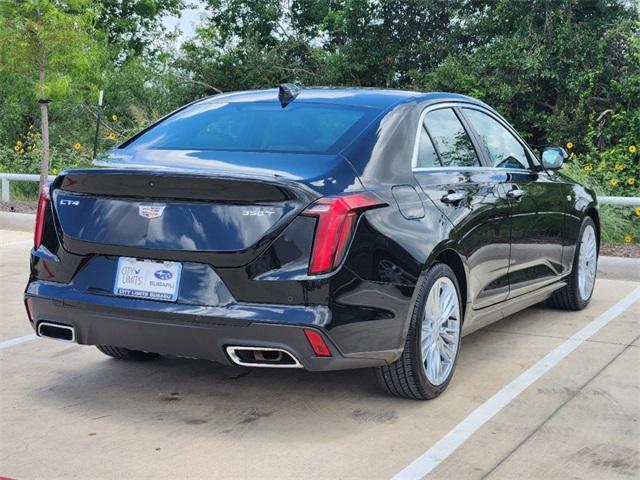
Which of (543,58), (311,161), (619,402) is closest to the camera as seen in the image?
(311,161)

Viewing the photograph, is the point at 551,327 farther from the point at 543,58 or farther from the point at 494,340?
the point at 543,58

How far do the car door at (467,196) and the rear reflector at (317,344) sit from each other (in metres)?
1.12

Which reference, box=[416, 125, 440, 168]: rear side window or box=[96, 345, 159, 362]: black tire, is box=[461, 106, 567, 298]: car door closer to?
box=[416, 125, 440, 168]: rear side window

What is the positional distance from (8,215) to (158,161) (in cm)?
860

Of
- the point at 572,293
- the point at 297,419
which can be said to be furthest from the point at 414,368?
the point at 572,293

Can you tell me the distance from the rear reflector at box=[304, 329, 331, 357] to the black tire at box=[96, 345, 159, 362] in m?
1.73

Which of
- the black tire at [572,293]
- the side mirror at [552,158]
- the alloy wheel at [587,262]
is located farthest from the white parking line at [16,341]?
the alloy wheel at [587,262]

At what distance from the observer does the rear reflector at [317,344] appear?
157 inches

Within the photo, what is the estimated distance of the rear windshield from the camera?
467cm

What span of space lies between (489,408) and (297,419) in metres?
0.98

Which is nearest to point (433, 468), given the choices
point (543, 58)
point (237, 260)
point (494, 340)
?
point (237, 260)

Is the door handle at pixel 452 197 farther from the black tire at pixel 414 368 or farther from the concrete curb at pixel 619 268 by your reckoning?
the concrete curb at pixel 619 268

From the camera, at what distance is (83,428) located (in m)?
4.31

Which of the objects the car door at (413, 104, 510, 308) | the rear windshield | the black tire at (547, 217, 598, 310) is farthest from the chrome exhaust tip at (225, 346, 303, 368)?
the black tire at (547, 217, 598, 310)
